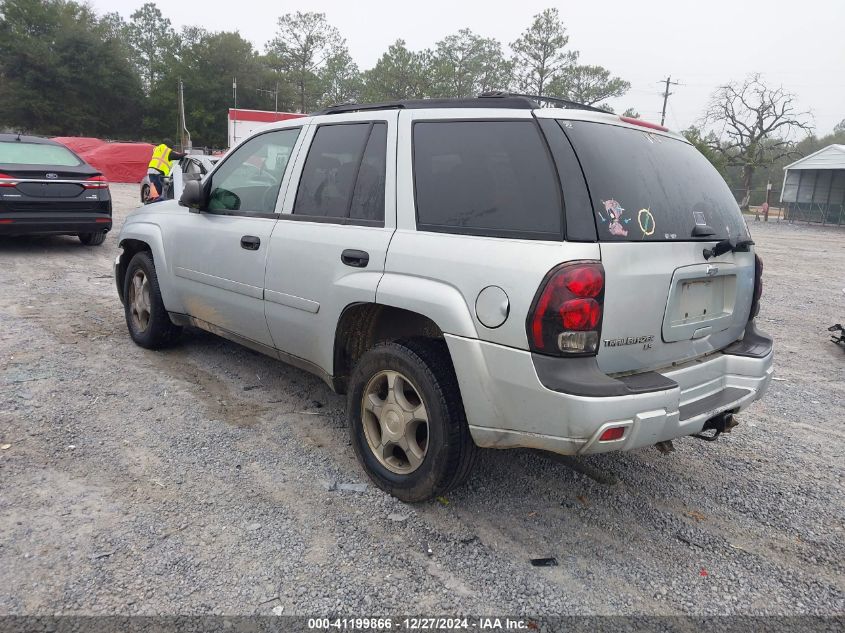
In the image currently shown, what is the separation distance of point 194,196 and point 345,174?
4.74ft

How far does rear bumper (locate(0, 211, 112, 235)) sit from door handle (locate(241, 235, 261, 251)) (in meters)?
6.44

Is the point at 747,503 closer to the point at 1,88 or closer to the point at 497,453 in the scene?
the point at 497,453

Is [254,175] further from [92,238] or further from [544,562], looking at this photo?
[92,238]

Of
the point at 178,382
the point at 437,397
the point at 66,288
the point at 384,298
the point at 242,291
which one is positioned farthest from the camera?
the point at 66,288

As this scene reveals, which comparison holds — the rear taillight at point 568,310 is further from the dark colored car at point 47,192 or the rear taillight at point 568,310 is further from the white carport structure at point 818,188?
the white carport structure at point 818,188

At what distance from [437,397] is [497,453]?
110cm

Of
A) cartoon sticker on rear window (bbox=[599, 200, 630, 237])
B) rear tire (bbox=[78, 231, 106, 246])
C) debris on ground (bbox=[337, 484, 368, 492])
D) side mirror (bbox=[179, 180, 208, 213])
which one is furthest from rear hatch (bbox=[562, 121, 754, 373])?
rear tire (bbox=[78, 231, 106, 246])

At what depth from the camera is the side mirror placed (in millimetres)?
4215

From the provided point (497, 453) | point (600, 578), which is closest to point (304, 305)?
point (497, 453)

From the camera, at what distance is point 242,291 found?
12.9 feet

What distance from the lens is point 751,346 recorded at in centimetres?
316

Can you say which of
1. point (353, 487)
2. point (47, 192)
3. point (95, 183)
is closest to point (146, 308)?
point (353, 487)

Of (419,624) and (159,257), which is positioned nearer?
(419,624)

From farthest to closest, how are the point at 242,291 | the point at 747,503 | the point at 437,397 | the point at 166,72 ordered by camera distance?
the point at 166,72 → the point at 242,291 → the point at 747,503 → the point at 437,397
